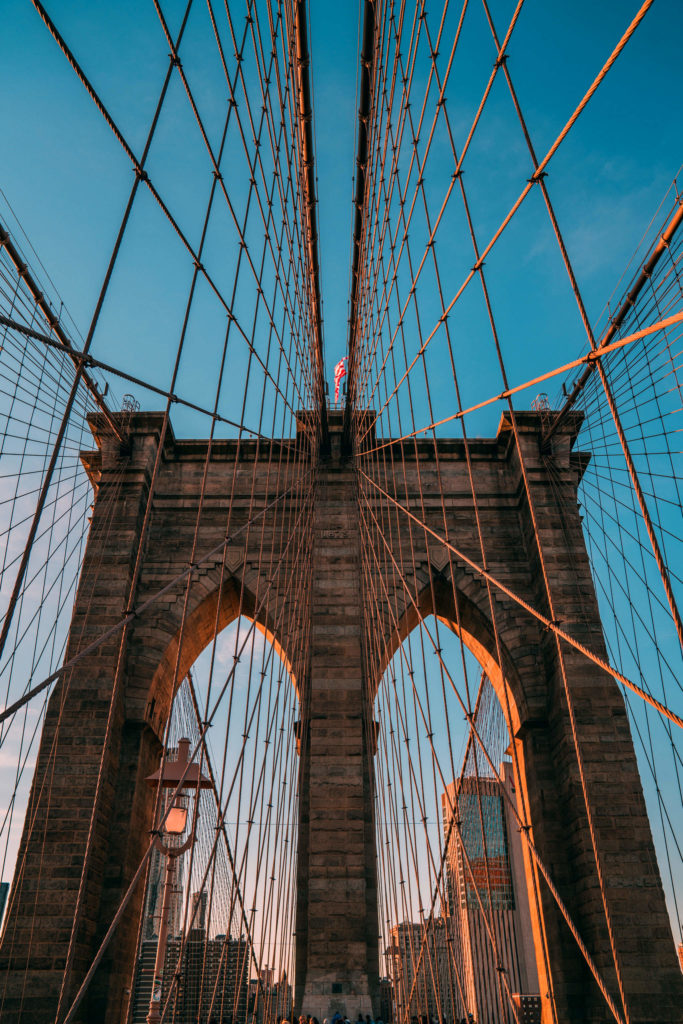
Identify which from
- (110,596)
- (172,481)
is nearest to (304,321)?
(172,481)

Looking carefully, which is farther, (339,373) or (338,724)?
(339,373)

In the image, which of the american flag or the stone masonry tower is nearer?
the stone masonry tower

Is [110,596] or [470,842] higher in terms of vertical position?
[470,842]

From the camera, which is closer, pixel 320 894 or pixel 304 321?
pixel 320 894

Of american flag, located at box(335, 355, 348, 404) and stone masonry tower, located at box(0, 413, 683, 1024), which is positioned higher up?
american flag, located at box(335, 355, 348, 404)

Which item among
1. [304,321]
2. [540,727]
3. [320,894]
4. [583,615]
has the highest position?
[304,321]

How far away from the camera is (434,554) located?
44.7 ft

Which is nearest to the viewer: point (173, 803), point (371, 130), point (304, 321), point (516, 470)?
point (173, 803)

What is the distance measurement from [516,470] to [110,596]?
7.63 metres

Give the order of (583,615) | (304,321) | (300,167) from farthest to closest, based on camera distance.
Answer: (304,321) < (583,615) < (300,167)

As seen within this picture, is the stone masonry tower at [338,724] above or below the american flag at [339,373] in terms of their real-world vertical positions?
below

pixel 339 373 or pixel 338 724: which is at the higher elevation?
pixel 339 373

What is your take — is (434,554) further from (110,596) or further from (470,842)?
(470,842)

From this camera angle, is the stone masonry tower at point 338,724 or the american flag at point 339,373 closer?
the stone masonry tower at point 338,724
